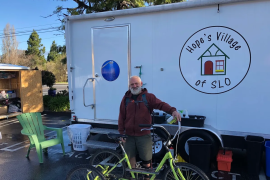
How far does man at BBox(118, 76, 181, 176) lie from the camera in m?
2.75

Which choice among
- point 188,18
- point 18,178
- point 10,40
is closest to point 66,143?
point 18,178

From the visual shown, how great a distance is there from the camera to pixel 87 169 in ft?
8.71

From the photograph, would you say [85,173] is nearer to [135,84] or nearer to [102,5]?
[135,84]

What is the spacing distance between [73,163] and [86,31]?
270cm

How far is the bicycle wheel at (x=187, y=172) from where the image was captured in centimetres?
235

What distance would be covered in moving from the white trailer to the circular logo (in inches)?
0.6

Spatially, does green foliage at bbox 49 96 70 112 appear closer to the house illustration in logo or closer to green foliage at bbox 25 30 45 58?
the house illustration in logo

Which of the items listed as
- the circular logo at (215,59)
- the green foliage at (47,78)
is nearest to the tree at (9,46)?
the green foliage at (47,78)

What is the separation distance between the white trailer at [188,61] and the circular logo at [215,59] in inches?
0.6

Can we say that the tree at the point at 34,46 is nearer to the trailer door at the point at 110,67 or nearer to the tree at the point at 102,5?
the tree at the point at 102,5

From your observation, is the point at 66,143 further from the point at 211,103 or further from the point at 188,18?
the point at 188,18

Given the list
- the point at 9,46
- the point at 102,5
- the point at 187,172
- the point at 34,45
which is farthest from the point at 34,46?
the point at 187,172

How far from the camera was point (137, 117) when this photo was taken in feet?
8.99

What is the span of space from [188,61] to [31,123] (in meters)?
3.36
